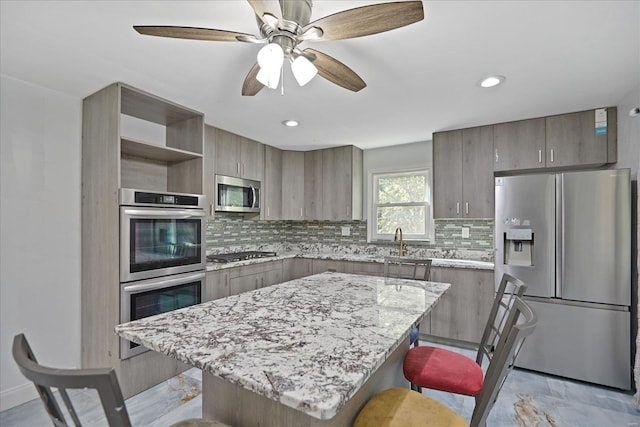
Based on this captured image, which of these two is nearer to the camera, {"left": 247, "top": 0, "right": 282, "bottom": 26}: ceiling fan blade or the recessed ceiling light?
{"left": 247, "top": 0, "right": 282, "bottom": 26}: ceiling fan blade

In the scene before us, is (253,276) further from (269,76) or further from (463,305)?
(269,76)

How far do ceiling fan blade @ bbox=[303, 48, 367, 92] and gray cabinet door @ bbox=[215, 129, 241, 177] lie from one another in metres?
2.04

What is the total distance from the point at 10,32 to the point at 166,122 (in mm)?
1360

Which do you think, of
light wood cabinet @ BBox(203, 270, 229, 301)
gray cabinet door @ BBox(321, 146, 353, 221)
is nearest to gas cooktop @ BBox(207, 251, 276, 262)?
light wood cabinet @ BBox(203, 270, 229, 301)

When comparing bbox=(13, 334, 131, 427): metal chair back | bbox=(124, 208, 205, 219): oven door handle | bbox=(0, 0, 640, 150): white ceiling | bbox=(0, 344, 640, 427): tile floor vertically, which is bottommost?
bbox=(0, 344, 640, 427): tile floor

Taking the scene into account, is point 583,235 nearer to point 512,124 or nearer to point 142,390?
point 512,124

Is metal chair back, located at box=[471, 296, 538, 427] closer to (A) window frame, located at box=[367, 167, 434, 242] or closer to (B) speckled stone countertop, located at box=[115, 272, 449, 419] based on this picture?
(B) speckled stone countertop, located at box=[115, 272, 449, 419]

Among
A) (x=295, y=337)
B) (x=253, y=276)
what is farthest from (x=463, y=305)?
(x=295, y=337)

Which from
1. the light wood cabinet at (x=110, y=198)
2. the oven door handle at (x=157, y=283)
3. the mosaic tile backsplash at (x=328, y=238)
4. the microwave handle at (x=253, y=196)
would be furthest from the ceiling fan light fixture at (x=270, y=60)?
the mosaic tile backsplash at (x=328, y=238)

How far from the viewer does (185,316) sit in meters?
1.28

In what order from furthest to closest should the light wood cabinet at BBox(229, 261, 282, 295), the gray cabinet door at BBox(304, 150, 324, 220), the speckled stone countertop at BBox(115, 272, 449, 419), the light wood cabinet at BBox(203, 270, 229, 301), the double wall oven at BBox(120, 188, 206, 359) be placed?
the gray cabinet door at BBox(304, 150, 324, 220), the light wood cabinet at BBox(229, 261, 282, 295), the light wood cabinet at BBox(203, 270, 229, 301), the double wall oven at BBox(120, 188, 206, 359), the speckled stone countertop at BBox(115, 272, 449, 419)

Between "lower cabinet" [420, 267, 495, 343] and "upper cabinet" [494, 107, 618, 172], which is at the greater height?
"upper cabinet" [494, 107, 618, 172]

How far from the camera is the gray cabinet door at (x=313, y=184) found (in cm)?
431

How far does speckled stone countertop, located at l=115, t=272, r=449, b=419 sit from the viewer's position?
75 cm
